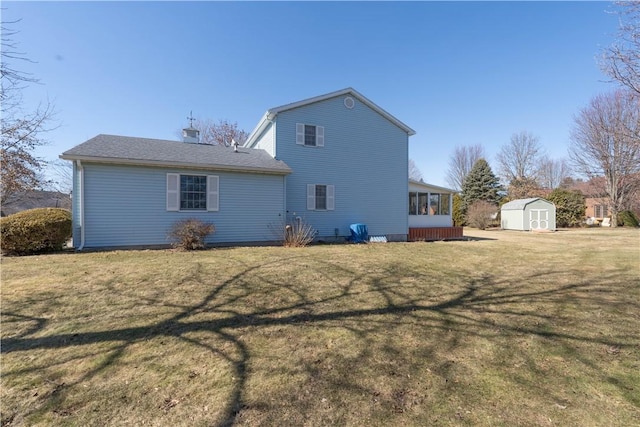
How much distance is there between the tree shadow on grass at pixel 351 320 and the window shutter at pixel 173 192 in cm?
569

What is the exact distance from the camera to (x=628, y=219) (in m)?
30.2

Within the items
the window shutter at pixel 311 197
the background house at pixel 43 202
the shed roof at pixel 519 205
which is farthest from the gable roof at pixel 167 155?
the shed roof at pixel 519 205

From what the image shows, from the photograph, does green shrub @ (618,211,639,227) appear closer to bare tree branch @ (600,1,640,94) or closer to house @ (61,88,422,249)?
house @ (61,88,422,249)

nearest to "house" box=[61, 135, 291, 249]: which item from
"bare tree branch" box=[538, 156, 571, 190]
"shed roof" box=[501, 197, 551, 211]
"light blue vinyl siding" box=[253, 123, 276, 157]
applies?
"light blue vinyl siding" box=[253, 123, 276, 157]

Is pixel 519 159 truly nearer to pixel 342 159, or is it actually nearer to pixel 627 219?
pixel 627 219

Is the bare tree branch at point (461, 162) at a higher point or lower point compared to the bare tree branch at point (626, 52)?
higher

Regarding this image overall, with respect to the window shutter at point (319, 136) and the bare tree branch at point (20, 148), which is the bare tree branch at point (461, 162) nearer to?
the window shutter at point (319, 136)

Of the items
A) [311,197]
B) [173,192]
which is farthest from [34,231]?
[311,197]

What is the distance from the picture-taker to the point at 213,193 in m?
11.8

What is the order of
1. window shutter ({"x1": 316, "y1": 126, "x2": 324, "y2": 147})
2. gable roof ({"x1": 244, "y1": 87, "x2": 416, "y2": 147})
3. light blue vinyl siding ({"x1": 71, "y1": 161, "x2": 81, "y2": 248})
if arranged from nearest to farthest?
light blue vinyl siding ({"x1": 71, "y1": 161, "x2": 81, "y2": 248}) < gable roof ({"x1": 244, "y1": 87, "x2": 416, "y2": 147}) < window shutter ({"x1": 316, "y1": 126, "x2": 324, "y2": 147})

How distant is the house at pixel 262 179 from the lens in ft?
33.8

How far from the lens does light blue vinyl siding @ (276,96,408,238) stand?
46.3 ft

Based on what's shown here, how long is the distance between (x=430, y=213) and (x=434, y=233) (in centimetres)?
213

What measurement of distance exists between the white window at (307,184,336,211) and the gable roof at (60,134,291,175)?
204 cm
